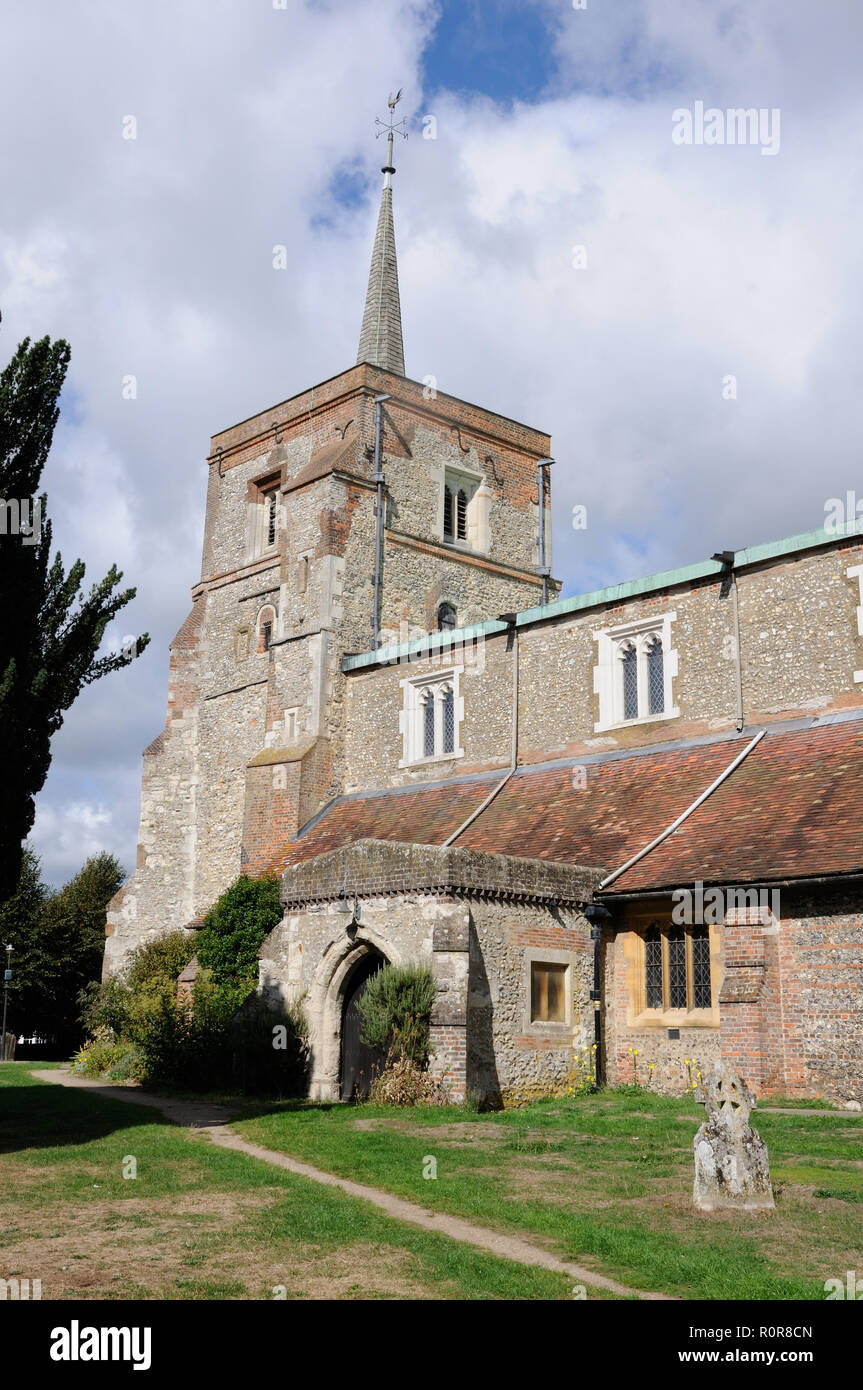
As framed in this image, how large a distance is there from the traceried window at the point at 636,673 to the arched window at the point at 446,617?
25.9 ft

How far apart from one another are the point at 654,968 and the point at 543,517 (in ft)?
56.8

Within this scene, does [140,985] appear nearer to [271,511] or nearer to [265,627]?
[265,627]

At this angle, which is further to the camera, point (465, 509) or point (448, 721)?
point (465, 509)

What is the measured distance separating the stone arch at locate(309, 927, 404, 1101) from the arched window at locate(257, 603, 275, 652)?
42.7 feet

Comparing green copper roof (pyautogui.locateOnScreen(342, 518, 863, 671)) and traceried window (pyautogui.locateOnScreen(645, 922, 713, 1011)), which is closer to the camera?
traceried window (pyautogui.locateOnScreen(645, 922, 713, 1011))

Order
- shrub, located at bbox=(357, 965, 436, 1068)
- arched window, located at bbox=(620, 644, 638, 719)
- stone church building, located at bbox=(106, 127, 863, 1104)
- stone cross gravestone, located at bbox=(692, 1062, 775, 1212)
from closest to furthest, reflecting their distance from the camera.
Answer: stone cross gravestone, located at bbox=(692, 1062, 775, 1212), shrub, located at bbox=(357, 965, 436, 1068), stone church building, located at bbox=(106, 127, 863, 1104), arched window, located at bbox=(620, 644, 638, 719)

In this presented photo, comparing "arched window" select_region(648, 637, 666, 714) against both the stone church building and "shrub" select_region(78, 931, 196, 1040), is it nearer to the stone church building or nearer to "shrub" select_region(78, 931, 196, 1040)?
the stone church building

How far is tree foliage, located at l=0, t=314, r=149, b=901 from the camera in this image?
12.5 m

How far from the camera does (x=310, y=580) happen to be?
91.8ft

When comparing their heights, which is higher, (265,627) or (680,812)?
(265,627)

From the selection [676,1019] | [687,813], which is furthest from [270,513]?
[676,1019]

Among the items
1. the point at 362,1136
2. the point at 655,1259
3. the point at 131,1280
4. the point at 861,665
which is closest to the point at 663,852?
the point at 861,665

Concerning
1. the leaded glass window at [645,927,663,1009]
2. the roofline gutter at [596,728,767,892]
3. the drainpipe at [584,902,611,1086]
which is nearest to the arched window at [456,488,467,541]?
the roofline gutter at [596,728,767,892]
